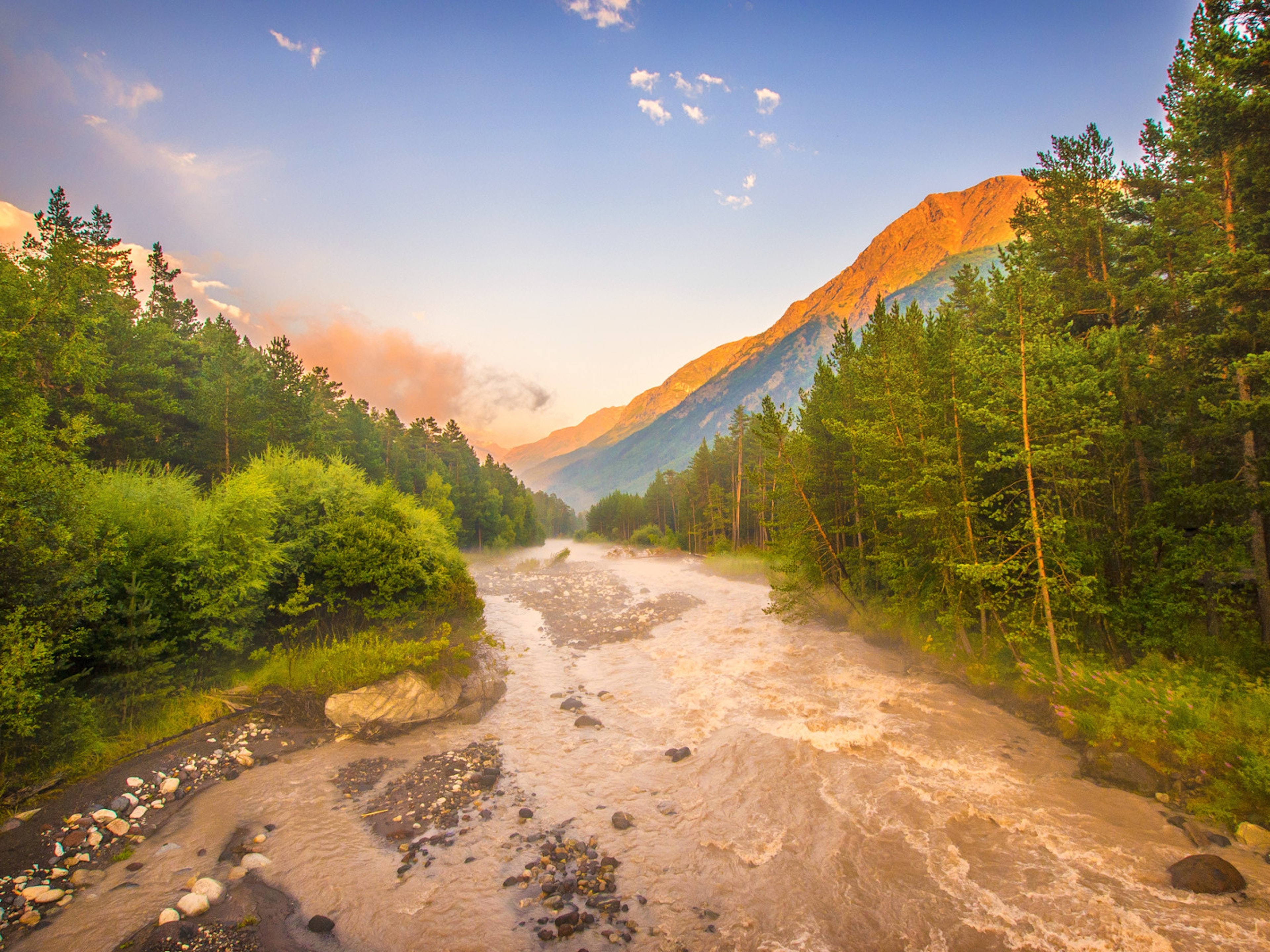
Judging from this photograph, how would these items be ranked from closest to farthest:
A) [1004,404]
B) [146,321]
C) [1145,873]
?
1. [1145,873]
2. [1004,404]
3. [146,321]

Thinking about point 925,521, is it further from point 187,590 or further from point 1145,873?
point 187,590

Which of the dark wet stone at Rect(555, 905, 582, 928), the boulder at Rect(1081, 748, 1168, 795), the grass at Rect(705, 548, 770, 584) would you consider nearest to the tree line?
the boulder at Rect(1081, 748, 1168, 795)

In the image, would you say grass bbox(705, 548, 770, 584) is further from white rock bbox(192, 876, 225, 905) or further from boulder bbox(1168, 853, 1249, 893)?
white rock bbox(192, 876, 225, 905)

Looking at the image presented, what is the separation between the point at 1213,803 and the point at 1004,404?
9381 mm

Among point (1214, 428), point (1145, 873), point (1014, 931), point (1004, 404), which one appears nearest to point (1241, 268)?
point (1214, 428)

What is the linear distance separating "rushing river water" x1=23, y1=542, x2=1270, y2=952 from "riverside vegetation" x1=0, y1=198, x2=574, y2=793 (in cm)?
326

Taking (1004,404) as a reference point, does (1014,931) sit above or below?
below

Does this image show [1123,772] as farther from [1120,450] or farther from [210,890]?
[210,890]

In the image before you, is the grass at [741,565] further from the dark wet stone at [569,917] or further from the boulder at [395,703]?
the dark wet stone at [569,917]

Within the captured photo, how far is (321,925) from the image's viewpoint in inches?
274

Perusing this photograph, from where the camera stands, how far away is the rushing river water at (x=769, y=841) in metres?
6.96

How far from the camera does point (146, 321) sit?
94.5 ft

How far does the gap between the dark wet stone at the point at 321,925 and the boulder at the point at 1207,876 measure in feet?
43.1

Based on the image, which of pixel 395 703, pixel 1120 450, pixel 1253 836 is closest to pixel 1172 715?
pixel 1253 836
